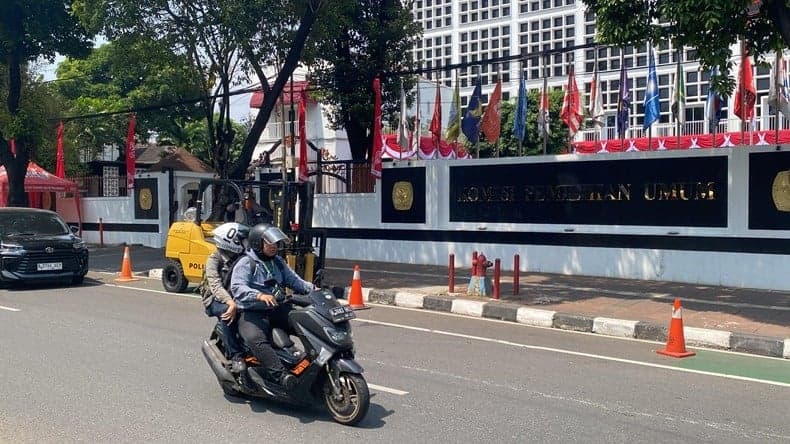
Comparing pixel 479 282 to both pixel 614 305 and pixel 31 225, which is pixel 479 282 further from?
pixel 31 225

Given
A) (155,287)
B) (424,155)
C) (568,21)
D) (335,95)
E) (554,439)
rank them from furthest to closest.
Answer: (568,21) < (424,155) < (335,95) < (155,287) < (554,439)

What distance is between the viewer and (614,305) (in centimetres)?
1190

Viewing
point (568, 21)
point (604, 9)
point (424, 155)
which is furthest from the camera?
point (568, 21)

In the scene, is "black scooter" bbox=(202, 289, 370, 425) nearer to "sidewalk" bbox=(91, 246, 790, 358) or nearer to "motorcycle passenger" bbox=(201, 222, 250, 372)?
"motorcycle passenger" bbox=(201, 222, 250, 372)

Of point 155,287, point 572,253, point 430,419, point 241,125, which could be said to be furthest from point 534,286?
point 241,125

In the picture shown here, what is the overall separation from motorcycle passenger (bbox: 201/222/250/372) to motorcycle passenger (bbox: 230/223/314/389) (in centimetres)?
15

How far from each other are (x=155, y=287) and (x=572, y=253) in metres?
8.41

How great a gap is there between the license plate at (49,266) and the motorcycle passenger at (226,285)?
29.2ft

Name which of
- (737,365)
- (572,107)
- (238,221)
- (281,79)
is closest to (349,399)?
(737,365)

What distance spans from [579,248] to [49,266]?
1037 centimetres

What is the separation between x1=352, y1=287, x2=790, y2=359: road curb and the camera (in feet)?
30.2

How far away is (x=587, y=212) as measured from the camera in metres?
15.5

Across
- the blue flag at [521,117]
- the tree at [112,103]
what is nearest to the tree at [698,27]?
the blue flag at [521,117]

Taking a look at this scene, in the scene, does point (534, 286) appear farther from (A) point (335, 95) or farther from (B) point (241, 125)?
(B) point (241, 125)
